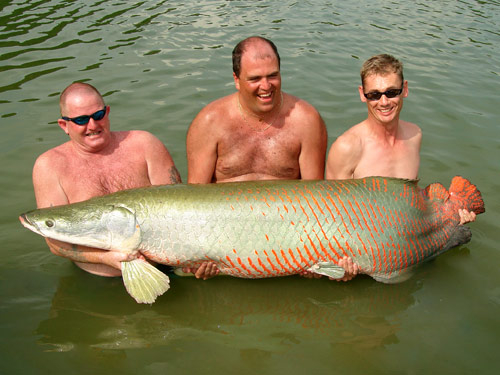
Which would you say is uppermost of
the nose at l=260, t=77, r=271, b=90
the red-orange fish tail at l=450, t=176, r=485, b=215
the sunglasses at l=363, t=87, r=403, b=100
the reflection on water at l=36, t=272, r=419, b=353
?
the nose at l=260, t=77, r=271, b=90

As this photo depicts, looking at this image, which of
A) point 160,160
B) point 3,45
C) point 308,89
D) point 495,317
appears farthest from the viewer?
point 3,45

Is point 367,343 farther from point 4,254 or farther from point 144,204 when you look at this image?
point 4,254

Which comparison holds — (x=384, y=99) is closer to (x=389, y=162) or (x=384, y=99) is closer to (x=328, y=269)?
(x=389, y=162)

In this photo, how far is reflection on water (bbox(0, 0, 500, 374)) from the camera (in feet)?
11.9

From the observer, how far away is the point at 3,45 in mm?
9523

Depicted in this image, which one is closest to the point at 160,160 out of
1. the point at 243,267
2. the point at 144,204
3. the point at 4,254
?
the point at 144,204

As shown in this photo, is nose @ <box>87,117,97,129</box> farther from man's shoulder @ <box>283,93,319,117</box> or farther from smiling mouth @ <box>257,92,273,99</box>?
man's shoulder @ <box>283,93,319,117</box>

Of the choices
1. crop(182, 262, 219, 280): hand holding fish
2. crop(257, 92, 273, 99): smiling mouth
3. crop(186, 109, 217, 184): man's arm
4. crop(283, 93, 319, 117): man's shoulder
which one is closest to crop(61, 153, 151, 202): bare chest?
crop(186, 109, 217, 184): man's arm

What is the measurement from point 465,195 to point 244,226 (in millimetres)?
1968

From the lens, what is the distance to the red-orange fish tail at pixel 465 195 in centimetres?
425

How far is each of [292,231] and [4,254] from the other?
282 centimetres

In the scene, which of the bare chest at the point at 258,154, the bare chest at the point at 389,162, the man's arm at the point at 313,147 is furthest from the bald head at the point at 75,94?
the bare chest at the point at 389,162

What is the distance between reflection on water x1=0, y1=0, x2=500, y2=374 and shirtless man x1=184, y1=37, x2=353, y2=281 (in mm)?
1128

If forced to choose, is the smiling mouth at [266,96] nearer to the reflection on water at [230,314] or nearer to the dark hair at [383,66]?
the dark hair at [383,66]
